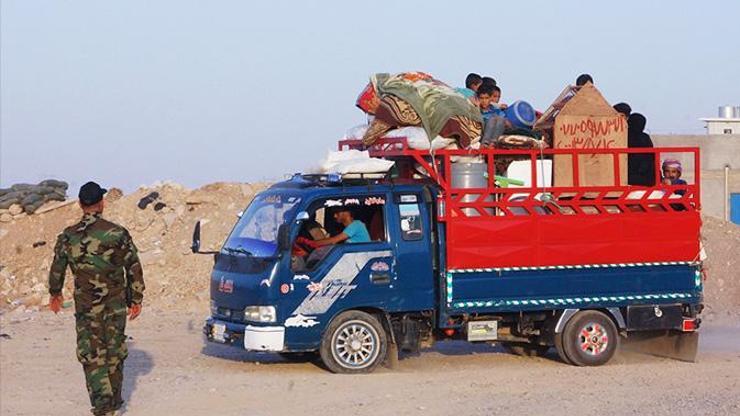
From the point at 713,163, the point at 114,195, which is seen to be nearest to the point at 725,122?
the point at 713,163

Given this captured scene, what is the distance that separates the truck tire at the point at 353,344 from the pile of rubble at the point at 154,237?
9868mm

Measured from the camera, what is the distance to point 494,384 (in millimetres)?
12430

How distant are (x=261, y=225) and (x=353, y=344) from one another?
1.61 metres

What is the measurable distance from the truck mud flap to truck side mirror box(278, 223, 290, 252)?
4463 mm

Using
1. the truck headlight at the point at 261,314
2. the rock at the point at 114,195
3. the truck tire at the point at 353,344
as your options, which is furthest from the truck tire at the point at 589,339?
the rock at the point at 114,195

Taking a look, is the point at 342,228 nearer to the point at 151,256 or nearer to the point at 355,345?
the point at 355,345

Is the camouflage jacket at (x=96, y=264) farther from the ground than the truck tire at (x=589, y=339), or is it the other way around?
the camouflage jacket at (x=96, y=264)

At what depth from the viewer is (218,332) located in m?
13.5

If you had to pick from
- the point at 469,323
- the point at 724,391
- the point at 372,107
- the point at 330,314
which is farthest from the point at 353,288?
the point at 724,391

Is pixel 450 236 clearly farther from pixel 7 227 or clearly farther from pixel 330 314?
pixel 7 227

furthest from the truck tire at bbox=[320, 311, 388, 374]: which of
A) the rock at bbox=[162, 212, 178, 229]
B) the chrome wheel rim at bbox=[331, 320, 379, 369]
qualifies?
the rock at bbox=[162, 212, 178, 229]

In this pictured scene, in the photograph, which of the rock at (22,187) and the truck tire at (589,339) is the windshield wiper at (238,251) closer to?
the truck tire at (589,339)

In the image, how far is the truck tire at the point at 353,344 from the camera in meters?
13.1

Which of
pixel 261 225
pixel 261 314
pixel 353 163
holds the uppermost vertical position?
pixel 353 163
